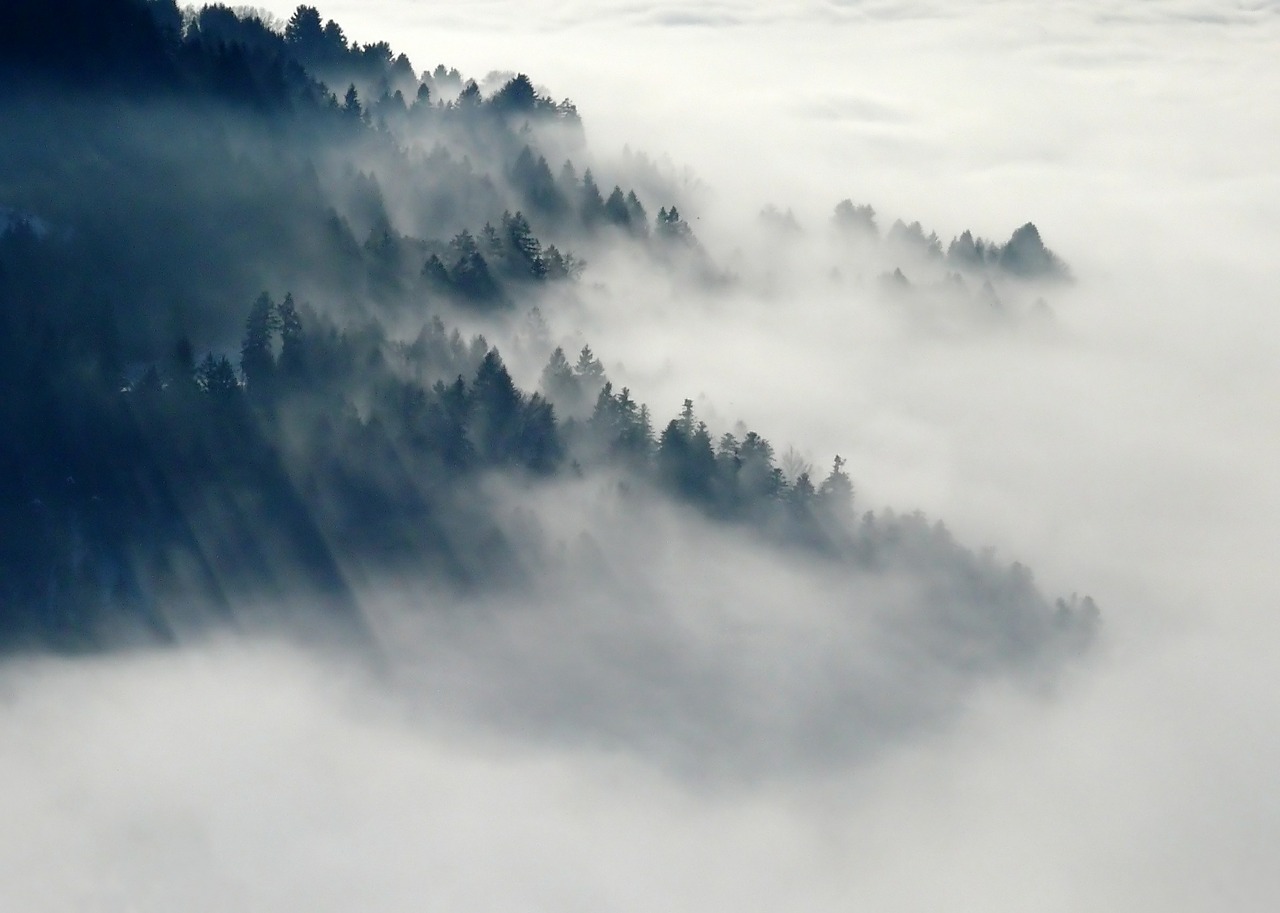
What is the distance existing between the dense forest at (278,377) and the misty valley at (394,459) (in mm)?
301

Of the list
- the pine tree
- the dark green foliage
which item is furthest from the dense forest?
the dark green foliage

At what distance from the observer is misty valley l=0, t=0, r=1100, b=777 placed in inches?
4710

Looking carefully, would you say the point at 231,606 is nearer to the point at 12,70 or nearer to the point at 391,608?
the point at 391,608

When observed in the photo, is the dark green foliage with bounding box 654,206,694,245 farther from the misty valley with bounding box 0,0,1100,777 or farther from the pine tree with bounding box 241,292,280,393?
the pine tree with bounding box 241,292,280,393

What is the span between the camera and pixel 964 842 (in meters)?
157

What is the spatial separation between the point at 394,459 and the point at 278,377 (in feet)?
39.8

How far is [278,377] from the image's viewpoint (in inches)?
4875

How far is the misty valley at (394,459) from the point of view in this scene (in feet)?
392

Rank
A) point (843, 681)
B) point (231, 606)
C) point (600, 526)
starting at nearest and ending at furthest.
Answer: point (231, 606)
point (600, 526)
point (843, 681)

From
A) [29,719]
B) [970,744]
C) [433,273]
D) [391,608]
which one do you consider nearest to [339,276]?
[433,273]

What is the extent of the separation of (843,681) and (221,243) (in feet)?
247

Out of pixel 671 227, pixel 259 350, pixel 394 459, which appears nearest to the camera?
pixel 259 350

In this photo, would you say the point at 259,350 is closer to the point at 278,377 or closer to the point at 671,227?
the point at 278,377

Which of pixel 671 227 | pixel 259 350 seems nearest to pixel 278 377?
pixel 259 350
